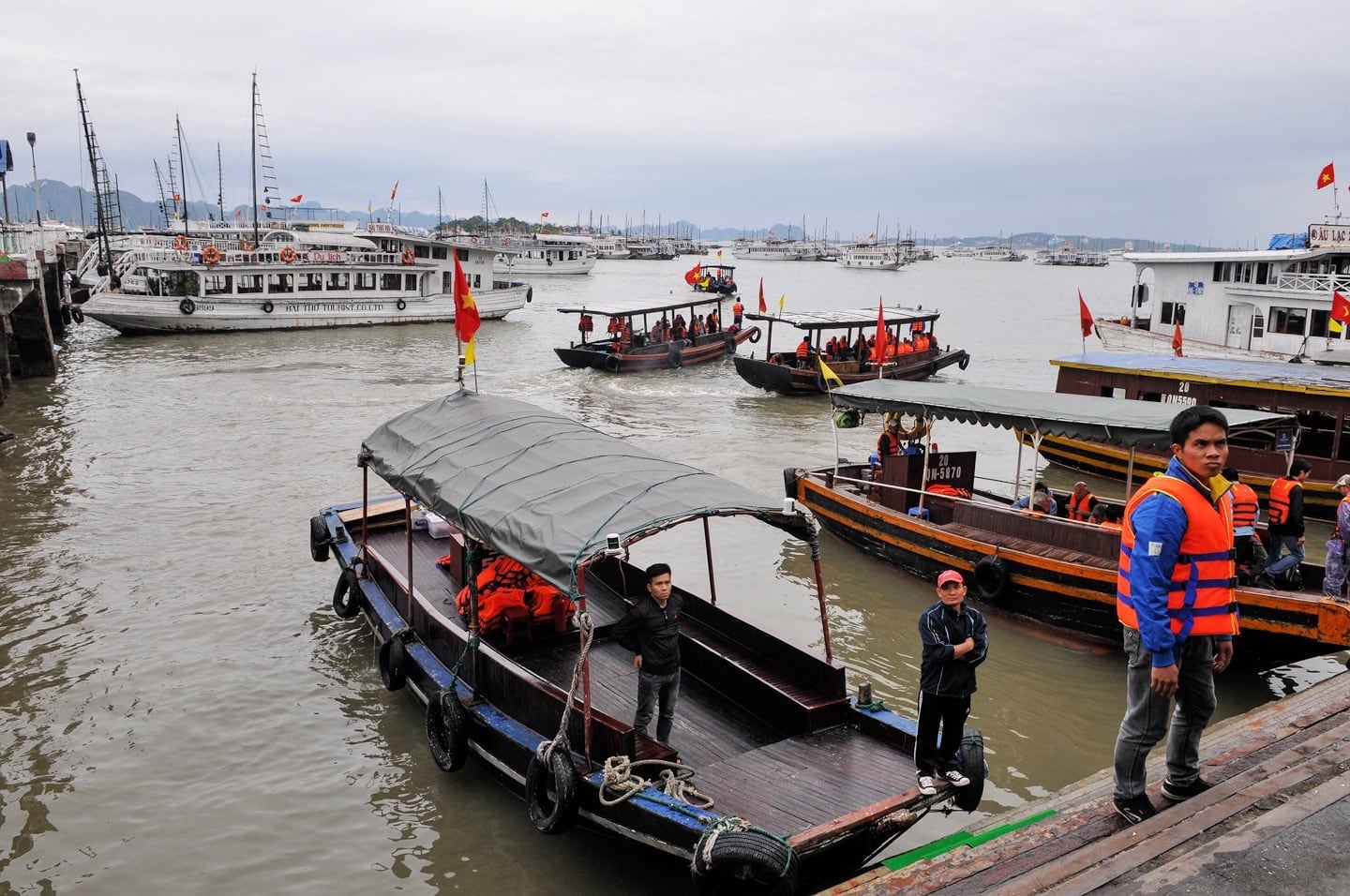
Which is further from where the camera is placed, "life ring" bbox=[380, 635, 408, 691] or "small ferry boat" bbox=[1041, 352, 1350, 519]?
"small ferry boat" bbox=[1041, 352, 1350, 519]

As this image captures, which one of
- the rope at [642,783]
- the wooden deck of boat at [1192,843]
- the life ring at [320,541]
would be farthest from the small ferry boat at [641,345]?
the wooden deck of boat at [1192,843]

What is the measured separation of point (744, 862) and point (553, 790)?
1684 millimetres

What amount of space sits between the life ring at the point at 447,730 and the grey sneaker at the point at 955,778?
12.1ft

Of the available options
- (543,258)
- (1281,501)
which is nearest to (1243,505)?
(1281,501)

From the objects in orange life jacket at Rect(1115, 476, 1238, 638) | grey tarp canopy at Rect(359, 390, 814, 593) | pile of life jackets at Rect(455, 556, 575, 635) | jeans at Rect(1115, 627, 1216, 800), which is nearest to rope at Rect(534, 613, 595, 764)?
grey tarp canopy at Rect(359, 390, 814, 593)

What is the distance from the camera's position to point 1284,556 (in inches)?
389

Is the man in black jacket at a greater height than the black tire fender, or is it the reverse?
the man in black jacket

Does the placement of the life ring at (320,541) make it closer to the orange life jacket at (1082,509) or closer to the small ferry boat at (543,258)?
the orange life jacket at (1082,509)

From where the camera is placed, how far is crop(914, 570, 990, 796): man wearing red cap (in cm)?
552

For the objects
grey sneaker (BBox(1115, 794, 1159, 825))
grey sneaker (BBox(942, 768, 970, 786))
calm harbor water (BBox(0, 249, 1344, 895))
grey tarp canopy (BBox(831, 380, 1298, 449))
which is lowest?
calm harbor water (BBox(0, 249, 1344, 895))

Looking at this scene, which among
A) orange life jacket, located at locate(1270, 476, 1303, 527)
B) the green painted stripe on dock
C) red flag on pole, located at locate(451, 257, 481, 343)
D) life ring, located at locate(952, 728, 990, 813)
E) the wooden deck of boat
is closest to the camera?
the wooden deck of boat

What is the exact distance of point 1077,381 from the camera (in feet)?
60.6

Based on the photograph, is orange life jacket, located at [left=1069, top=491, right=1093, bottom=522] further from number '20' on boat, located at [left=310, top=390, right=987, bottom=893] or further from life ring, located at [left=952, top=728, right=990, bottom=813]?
life ring, located at [left=952, top=728, right=990, bottom=813]

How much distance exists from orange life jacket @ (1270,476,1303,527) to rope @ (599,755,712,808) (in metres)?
7.31
